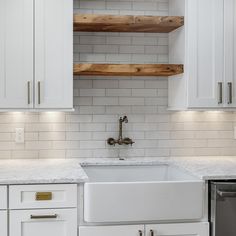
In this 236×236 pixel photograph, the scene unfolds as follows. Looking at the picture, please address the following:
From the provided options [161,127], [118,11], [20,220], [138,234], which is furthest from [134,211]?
[118,11]

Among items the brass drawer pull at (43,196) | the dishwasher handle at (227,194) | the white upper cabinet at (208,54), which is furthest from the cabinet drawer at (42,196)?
the white upper cabinet at (208,54)

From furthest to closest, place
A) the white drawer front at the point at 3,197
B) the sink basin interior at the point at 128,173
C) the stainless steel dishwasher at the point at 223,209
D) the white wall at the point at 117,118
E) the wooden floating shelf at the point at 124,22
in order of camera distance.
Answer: the white wall at the point at 117,118
the sink basin interior at the point at 128,173
the wooden floating shelf at the point at 124,22
the stainless steel dishwasher at the point at 223,209
the white drawer front at the point at 3,197

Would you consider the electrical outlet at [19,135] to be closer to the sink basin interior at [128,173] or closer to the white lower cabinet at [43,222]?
the sink basin interior at [128,173]

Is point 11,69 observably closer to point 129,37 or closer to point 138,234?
point 129,37

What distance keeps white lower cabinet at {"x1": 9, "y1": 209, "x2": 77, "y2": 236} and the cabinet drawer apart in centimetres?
4

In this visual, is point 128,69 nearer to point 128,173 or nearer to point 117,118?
point 117,118

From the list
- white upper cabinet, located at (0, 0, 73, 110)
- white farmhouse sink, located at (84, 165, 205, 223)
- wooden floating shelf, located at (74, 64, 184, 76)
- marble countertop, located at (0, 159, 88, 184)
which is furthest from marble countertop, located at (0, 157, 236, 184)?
wooden floating shelf, located at (74, 64, 184, 76)

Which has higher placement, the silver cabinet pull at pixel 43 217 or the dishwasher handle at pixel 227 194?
the dishwasher handle at pixel 227 194

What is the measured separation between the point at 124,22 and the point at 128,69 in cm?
35

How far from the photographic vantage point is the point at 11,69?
10.2 feet

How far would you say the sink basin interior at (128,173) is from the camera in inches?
134

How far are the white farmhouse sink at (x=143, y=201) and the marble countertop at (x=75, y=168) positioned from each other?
0.11m

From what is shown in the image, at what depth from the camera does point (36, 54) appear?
315 centimetres

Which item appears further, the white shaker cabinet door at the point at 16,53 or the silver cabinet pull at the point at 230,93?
the silver cabinet pull at the point at 230,93
